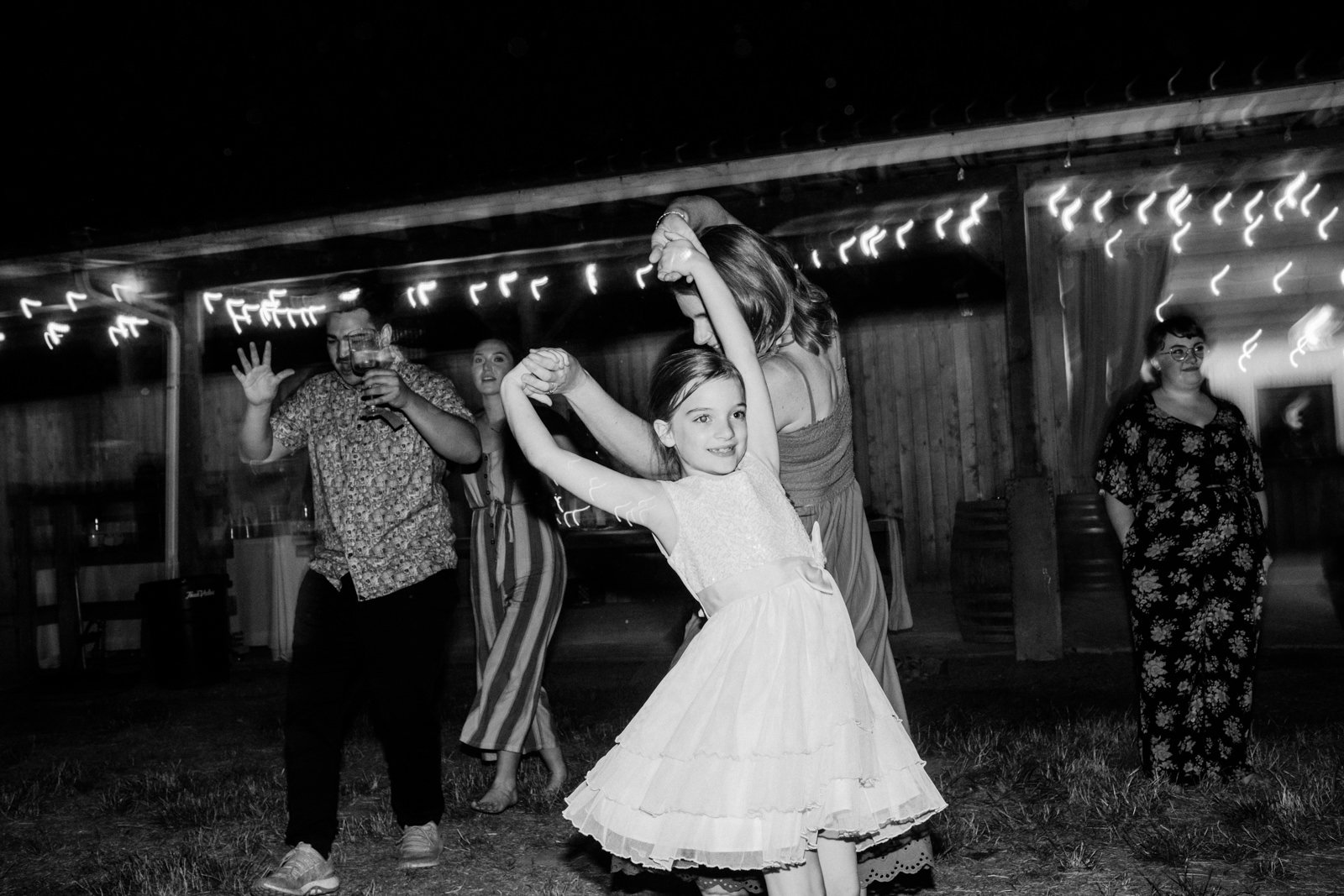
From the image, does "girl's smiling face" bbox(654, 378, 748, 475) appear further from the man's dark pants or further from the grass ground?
the man's dark pants

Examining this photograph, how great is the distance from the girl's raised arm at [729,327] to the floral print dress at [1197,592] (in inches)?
102

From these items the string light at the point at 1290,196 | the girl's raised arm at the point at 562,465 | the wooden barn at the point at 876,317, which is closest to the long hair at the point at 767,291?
the girl's raised arm at the point at 562,465

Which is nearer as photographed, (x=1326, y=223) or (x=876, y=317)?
(x=1326, y=223)

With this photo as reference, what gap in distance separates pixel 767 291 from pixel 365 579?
1.72 m

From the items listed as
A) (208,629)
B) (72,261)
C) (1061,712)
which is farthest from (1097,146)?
(72,261)

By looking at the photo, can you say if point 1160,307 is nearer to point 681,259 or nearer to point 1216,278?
point 1216,278

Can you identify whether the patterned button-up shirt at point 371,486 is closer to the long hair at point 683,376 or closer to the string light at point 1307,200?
the long hair at point 683,376

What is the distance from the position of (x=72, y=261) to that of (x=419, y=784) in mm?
7696

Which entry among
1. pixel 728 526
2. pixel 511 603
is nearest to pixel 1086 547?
pixel 511 603

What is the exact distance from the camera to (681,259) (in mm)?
2691

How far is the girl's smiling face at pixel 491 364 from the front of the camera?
5.01 metres

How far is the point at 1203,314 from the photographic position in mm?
10461

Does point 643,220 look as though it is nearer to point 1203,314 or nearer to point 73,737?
point 1203,314

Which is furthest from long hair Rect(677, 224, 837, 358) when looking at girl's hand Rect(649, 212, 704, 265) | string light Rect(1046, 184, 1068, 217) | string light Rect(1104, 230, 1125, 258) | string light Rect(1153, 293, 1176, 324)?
string light Rect(1153, 293, 1176, 324)
